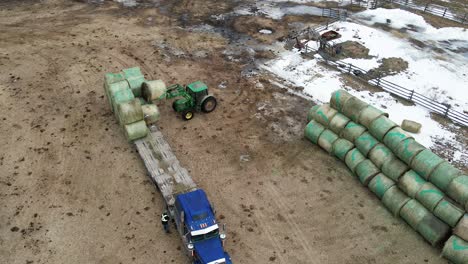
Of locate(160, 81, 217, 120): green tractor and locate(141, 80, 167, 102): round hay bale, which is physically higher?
locate(141, 80, 167, 102): round hay bale

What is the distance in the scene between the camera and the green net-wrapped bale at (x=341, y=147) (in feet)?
56.1

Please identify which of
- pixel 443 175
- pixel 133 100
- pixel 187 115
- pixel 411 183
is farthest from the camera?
pixel 187 115

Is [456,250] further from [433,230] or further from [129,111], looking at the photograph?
[129,111]

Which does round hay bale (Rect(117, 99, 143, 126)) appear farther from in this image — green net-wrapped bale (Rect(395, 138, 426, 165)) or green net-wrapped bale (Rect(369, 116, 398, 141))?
green net-wrapped bale (Rect(395, 138, 426, 165))

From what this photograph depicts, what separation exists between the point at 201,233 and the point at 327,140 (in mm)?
8512

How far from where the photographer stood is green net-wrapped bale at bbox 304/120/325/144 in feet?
59.6

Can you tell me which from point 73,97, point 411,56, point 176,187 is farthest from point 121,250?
point 411,56

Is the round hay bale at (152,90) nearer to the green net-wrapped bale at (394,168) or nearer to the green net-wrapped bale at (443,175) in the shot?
the green net-wrapped bale at (394,168)

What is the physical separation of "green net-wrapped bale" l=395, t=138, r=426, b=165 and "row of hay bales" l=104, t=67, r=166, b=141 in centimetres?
1199

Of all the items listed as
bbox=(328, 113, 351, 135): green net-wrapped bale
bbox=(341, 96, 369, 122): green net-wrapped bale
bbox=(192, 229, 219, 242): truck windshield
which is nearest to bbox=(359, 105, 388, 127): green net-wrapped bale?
bbox=(341, 96, 369, 122): green net-wrapped bale

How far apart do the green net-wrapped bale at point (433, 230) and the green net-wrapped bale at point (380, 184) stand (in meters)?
1.92

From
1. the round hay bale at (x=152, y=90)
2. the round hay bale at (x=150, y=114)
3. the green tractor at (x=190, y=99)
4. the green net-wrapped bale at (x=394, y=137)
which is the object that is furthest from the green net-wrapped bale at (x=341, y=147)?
the round hay bale at (x=152, y=90)

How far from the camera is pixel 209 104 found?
20.5 m

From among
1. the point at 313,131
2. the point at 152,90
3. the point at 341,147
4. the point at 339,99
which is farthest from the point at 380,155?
the point at 152,90
